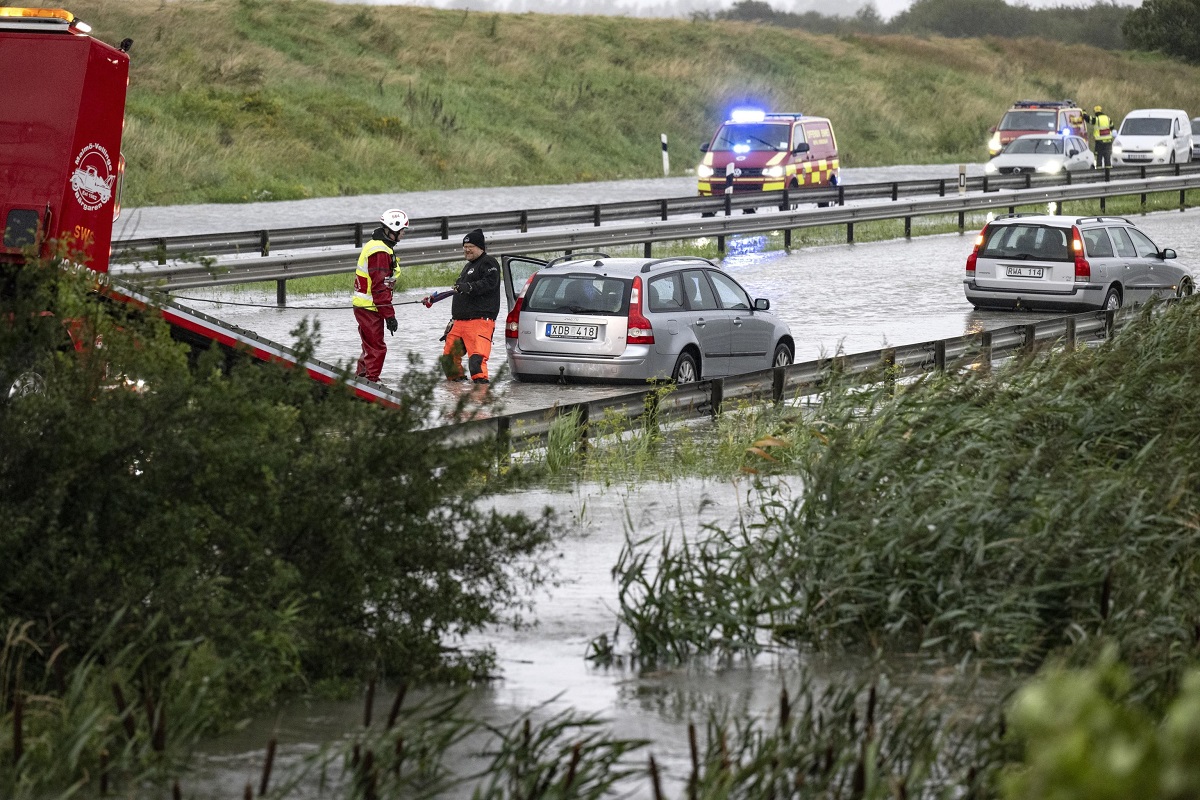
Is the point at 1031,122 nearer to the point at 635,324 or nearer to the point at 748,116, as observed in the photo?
the point at 748,116

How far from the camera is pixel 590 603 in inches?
350

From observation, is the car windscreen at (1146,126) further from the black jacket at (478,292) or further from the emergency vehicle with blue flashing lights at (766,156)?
the black jacket at (478,292)

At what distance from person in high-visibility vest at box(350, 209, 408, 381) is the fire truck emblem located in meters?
2.53

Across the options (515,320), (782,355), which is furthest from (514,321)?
(782,355)

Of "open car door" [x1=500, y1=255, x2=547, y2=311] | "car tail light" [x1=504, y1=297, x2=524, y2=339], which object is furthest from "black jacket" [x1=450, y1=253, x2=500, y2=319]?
"open car door" [x1=500, y1=255, x2=547, y2=311]

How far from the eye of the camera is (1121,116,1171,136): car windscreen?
5244 centimetres

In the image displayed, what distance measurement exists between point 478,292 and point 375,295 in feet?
3.48

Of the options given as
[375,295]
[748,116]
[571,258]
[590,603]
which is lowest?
[590,603]

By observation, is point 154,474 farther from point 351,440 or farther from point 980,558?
point 980,558

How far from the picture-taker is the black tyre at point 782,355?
700 inches

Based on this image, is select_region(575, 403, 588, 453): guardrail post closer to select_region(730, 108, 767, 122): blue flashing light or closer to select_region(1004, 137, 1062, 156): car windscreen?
select_region(730, 108, 767, 122): blue flashing light

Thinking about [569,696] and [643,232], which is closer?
[569,696]

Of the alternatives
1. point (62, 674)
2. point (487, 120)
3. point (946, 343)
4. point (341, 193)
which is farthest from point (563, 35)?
point (62, 674)

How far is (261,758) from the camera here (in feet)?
21.1
